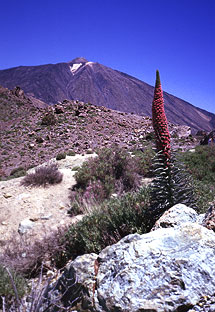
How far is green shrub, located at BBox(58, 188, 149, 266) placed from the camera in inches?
127

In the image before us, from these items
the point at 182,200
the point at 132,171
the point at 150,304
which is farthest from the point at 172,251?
the point at 132,171

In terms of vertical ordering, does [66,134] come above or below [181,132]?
below

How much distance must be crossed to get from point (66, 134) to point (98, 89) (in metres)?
101

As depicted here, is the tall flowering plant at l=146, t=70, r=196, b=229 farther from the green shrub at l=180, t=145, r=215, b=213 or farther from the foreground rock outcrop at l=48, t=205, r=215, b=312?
the green shrub at l=180, t=145, r=215, b=213

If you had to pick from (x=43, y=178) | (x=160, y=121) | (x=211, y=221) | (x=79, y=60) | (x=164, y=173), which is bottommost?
(x=43, y=178)

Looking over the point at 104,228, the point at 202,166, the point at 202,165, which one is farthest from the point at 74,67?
the point at 104,228

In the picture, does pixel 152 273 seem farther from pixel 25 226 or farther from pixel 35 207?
pixel 35 207

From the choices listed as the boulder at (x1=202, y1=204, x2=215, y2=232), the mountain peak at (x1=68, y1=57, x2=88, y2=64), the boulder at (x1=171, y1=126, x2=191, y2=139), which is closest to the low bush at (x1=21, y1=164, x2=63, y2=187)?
the boulder at (x1=202, y1=204, x2=215, y2=232)

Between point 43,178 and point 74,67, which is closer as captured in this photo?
point 43,178

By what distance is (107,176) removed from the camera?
6.87m

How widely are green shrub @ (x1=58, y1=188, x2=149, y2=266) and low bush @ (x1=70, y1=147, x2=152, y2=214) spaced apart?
72.0 inches

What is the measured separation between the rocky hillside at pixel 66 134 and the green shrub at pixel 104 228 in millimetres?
8943

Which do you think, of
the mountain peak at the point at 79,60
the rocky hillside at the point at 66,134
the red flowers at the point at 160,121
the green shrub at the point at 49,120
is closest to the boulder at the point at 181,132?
the rocky hillside at the point at 66,134

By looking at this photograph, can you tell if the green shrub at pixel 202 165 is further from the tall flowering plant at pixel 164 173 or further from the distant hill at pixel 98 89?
the distant hill at pixel 98 89
